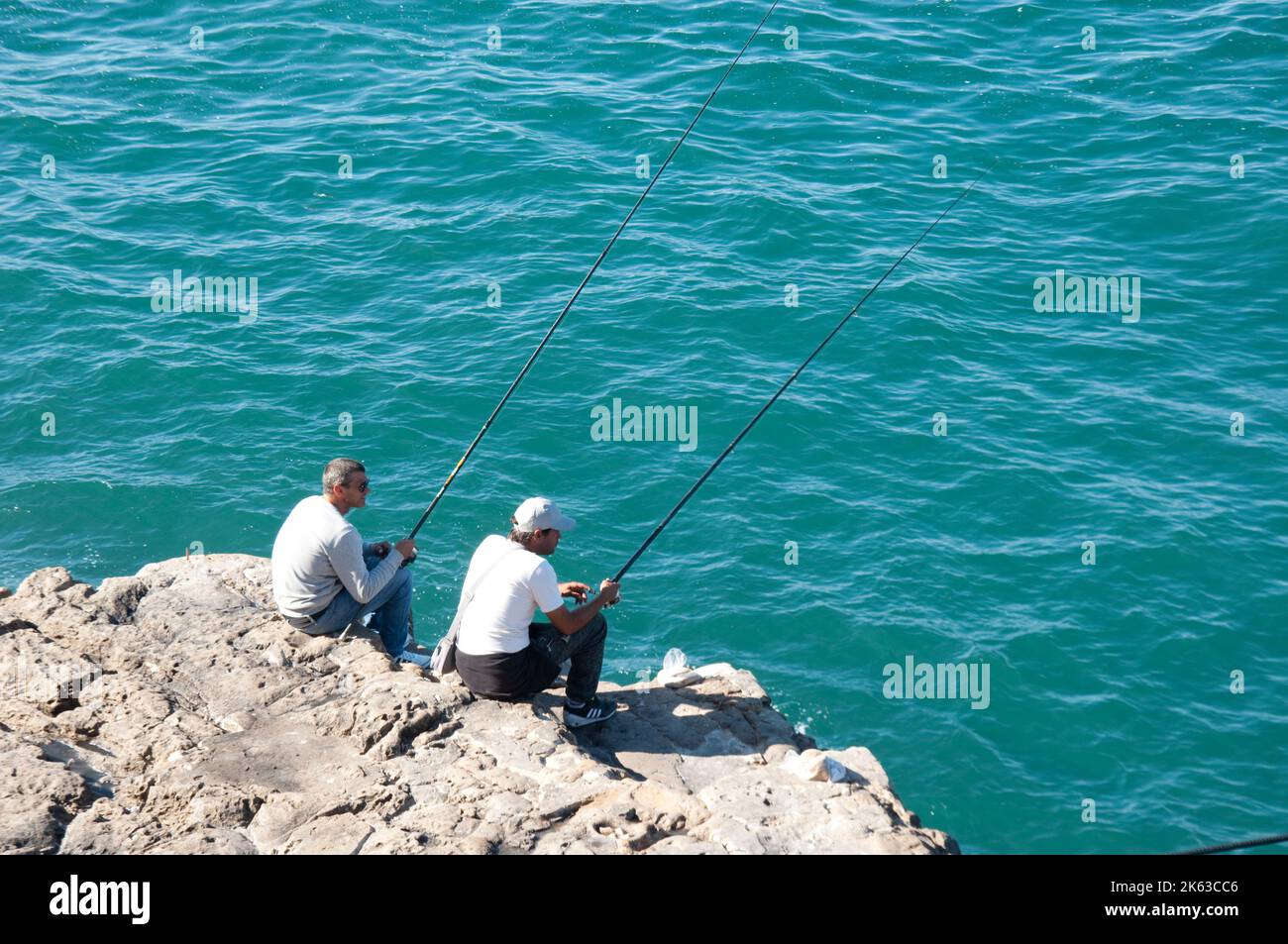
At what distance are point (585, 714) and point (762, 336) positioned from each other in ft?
27.5

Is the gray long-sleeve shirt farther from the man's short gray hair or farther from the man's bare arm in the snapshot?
the man's bare arm

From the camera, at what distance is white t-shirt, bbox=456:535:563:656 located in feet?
25.4

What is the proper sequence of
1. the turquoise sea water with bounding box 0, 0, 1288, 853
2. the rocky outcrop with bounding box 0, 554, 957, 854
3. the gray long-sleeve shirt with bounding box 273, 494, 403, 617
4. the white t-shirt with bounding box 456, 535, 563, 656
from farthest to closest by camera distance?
the turquoise sea water with bounding box 0, 0, 1288, 853
the gray long-sleeve shirt with bounding box 273, 494, 403, 617
the white t-shirt with bounding box 456, 535, 563, 656
the rocky outcrop with bounding box 0, 554, 957, 854

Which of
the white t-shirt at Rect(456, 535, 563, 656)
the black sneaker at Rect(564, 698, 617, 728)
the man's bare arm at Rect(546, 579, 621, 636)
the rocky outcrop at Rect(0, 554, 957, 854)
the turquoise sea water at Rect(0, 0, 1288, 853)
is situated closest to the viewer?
the rocky outcrop at Rect(0, 554, 957, 854)

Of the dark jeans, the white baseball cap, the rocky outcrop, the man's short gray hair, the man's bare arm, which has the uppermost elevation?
the man's short gray hair

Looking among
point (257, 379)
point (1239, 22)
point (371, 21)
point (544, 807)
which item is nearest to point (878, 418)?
point (257, 379)

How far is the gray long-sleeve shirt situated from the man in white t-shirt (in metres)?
0.92

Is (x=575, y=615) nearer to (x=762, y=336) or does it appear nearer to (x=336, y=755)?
(x=336, y=755)

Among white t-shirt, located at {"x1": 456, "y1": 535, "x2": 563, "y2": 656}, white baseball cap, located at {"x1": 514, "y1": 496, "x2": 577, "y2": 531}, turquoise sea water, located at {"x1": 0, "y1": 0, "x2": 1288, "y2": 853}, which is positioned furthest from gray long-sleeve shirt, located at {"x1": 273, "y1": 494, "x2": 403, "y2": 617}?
turquoise sea water, located at {"x1": 0, "y1": 0, "x2": 1288, "y2": 853}

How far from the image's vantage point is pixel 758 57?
21.0 metres

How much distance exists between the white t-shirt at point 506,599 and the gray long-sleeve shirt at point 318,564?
108 cm

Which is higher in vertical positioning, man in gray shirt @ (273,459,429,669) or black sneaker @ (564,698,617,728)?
man in gray shirt @ (273,459,429,669)
